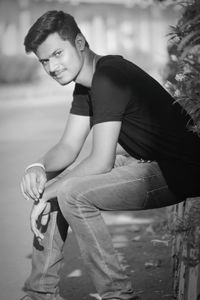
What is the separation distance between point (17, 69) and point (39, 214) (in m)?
22.5

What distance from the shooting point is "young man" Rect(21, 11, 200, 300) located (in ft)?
10.4

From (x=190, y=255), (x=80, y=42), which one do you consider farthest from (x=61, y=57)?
(x=190, y=255)

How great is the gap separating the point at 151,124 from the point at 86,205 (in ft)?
1.94

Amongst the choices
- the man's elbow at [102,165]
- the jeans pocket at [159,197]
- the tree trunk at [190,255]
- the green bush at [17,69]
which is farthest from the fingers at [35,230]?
the green bush at [17,69]

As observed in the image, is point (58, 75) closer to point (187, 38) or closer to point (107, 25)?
point (187, 38)

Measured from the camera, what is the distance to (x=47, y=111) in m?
15.6

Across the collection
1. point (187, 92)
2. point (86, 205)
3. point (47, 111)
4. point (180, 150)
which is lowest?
point (47, 111)

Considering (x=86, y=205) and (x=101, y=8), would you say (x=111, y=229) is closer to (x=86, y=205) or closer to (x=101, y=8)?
(x=86, y=205)

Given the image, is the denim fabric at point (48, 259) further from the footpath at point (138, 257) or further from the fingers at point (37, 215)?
the footpath at point (138, 257)

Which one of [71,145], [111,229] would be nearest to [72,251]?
[111,229]

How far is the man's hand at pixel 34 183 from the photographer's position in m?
3.41

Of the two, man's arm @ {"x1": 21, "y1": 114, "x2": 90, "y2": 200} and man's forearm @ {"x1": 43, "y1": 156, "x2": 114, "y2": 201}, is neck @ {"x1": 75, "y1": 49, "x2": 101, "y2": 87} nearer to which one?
man's arm @ {"x1": 21, "y1": 114, "x2": 90, "y2": 200}

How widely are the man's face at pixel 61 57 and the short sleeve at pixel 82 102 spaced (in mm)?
269

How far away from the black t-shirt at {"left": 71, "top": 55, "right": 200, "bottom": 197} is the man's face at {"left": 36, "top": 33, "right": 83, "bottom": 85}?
164 millimetres
